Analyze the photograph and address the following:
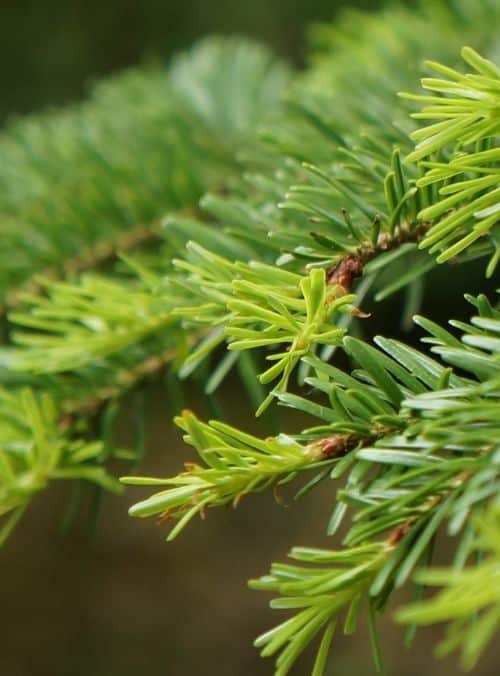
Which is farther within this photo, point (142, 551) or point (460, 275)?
point (142, 551)

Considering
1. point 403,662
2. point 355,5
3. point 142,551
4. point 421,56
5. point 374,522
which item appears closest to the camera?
point 374,522

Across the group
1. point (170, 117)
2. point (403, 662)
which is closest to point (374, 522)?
point (170, 117)

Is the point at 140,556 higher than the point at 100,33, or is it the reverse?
the point at 100,33

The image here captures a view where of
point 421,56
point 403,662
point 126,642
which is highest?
point 421,56

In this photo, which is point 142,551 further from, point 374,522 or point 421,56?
point 374,522

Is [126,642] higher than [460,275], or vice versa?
[460,275]

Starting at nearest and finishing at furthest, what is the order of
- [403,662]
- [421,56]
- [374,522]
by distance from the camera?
[374,522], [421,56], [403,662]

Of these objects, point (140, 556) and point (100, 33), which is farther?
point (140, 556)
